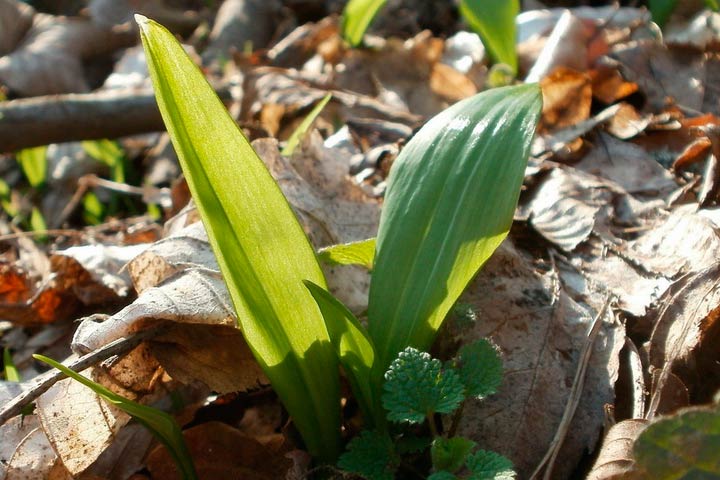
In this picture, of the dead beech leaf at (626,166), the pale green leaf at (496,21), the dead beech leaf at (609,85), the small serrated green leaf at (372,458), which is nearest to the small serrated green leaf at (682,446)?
the small serrated green leaf at (372,458)

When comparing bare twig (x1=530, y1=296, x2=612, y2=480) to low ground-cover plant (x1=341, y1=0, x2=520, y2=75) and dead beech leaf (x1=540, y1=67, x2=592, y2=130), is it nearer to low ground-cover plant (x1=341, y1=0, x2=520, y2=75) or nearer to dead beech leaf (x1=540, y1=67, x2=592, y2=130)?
dead beech leaf (x1=540, y1=67, x2=592, y2=130)

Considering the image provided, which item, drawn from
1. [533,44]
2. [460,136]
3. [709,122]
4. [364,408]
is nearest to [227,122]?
[460,136]

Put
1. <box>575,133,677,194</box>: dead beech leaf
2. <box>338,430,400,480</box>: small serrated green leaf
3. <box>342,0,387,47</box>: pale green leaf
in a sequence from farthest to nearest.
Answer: <box>342,0,387,47</box>: pale green leaf
<box>575,133,677,194</box>: dead beech leaf
<box>338,430,400,480</box>: small serrated green leaf

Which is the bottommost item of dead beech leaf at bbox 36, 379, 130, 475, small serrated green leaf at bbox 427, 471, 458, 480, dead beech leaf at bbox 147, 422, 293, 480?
dead beech leaf at bbox 147, 422, 293, 480

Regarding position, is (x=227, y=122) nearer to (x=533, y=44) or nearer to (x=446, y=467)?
(x=446, y=467)

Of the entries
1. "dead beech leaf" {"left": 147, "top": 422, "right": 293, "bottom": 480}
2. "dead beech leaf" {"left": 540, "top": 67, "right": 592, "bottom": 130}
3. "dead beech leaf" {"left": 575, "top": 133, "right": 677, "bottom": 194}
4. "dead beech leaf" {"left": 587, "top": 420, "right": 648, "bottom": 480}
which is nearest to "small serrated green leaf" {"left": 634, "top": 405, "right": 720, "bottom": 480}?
"dead beech leaf" {"left": 587, "top": 420, "right": 648, "bottom": 480}

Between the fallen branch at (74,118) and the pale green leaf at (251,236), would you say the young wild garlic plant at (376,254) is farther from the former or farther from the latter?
the fallen branch at (74,118)
